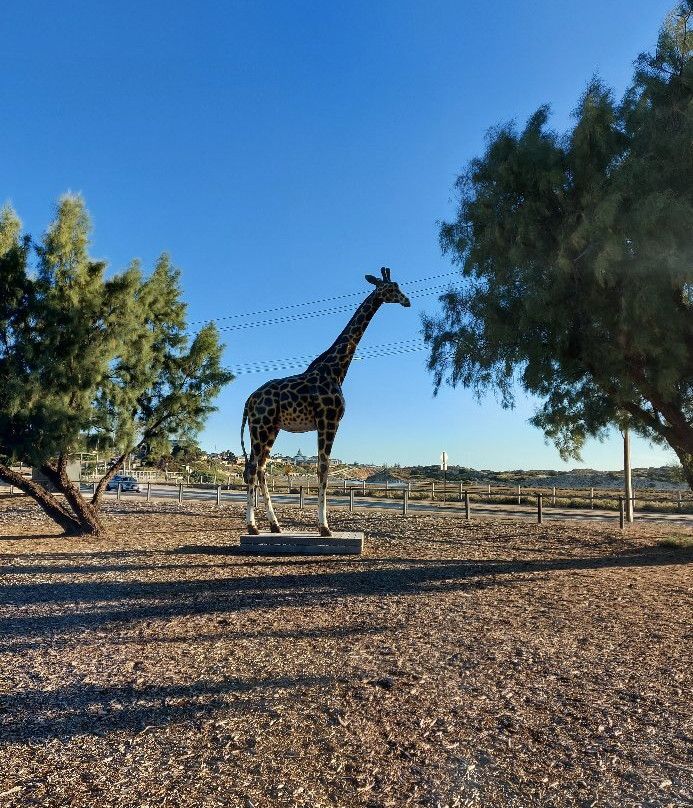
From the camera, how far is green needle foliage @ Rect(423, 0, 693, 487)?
912 centimetres

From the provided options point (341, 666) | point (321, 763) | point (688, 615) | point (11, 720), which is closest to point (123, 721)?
point (11, 720)

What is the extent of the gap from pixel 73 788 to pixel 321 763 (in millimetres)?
1231

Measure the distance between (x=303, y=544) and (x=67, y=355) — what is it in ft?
20.1

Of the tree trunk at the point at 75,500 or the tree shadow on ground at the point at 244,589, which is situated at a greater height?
the tree trunk at the point at 75,500

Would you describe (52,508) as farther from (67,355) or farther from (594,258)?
(594,258)

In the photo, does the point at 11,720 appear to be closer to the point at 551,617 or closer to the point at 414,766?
the point at 414,766

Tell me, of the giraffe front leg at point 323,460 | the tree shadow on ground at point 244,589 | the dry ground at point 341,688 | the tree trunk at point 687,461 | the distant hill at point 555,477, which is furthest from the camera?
the distant hill at point 555,477

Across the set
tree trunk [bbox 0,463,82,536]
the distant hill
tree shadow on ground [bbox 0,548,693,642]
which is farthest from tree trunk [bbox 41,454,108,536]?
the distant hill

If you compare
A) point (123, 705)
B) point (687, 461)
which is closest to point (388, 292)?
point (687, 461)

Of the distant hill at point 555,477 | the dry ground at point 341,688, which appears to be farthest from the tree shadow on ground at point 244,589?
the distant hill at point 555,477

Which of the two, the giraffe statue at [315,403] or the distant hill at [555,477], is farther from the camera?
the distant hill at [555,477]

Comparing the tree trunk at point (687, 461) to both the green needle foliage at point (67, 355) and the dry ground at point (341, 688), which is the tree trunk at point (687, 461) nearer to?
the dry ground at point (341, 688)

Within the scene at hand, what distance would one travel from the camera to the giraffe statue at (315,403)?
11.7 meters

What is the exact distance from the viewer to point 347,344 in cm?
1212
